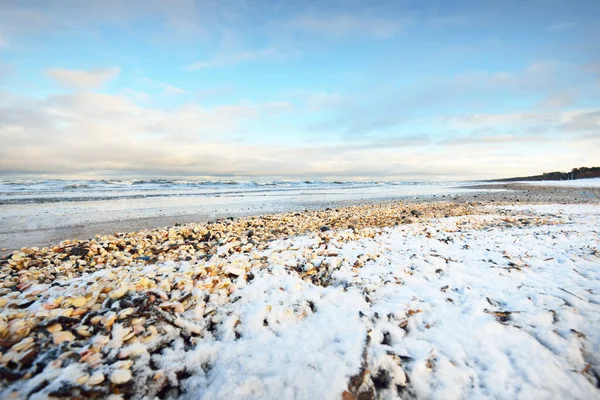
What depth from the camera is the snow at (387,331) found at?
6.64 ft

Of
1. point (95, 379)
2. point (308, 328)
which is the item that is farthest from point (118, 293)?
point (308, 328)

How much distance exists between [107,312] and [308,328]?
1801mm

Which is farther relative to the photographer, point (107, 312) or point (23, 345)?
point (107, 312)

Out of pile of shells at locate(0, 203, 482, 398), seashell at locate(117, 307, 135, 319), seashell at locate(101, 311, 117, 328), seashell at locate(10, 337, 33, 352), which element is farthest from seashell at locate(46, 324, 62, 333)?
seashell at locate(117, 307, 135, 319)

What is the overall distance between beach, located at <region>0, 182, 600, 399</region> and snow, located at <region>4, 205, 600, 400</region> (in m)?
0.01

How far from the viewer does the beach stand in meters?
1.98

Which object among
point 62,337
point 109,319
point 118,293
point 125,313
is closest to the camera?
point 62,337

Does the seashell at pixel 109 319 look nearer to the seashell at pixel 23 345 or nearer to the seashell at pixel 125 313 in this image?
the seashell at pixel 125 313

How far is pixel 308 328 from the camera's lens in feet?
8.59

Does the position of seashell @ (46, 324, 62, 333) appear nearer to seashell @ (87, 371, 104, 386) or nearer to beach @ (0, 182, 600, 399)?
beach @ (0, 182, 600, 399)

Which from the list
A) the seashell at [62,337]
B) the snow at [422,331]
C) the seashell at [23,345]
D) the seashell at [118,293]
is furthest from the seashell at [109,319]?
the snow at [422,331]

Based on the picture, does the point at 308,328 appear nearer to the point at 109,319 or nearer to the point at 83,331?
the point at 109,319

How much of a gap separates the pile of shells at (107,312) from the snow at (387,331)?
0.04 meters

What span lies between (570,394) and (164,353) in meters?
2.95
